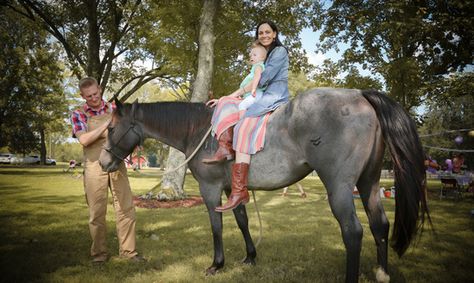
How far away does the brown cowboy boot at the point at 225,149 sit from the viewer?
11.8ft

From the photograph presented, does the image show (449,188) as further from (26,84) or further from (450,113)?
(26,84)

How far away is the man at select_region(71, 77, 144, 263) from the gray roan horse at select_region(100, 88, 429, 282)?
57cm

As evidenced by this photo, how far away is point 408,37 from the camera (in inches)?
521

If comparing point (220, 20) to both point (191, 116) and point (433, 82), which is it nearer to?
point (433, 82)

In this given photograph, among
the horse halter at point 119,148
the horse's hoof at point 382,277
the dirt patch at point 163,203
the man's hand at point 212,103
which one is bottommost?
the dirt patch at point 163,203

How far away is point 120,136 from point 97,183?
0.91 meters

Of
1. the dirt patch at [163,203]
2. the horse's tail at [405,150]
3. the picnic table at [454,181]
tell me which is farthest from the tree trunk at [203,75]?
the picnic table at [454,181]

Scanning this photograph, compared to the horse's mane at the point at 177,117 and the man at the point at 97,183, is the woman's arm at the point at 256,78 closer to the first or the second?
the horse's mane at the point at 177,117

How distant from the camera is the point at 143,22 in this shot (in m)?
16.2

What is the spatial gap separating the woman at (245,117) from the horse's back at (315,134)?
15cm

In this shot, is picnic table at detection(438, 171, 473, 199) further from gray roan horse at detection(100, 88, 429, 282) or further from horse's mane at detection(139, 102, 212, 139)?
horse's mane at detection(139, 102, 212, 139)

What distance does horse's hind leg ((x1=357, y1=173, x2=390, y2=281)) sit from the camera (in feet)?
11.2

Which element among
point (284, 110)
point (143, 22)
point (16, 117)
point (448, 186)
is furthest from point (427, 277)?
point (16, 117)

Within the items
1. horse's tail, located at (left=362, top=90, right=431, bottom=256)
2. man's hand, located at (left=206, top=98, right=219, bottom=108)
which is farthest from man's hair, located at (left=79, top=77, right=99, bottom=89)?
horse's tail, located at (left=362, top=90, right=431, bottom=256)
